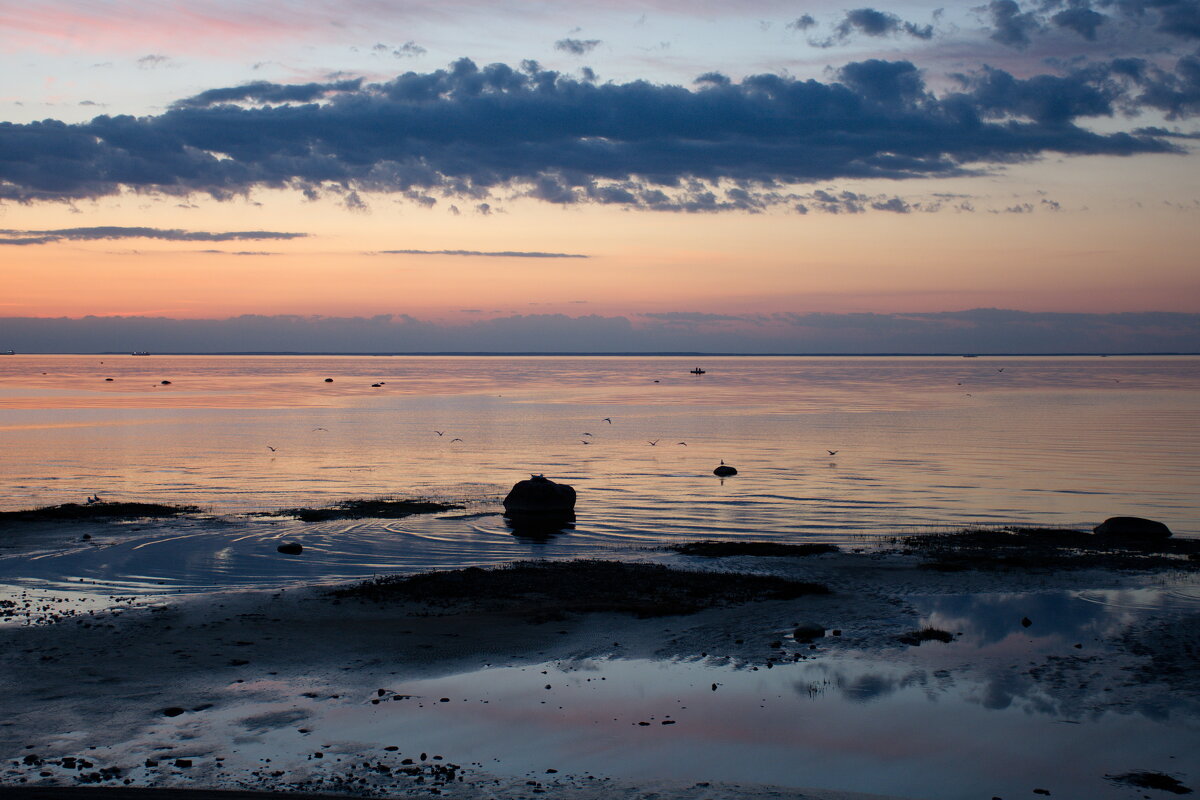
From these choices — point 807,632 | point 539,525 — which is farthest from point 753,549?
point 807,632

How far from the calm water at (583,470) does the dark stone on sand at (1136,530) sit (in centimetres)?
273

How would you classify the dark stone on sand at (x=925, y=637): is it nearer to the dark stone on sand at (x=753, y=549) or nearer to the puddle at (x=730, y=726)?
the puddle at (x=730, y=726)

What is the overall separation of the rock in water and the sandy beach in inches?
461

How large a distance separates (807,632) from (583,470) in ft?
118

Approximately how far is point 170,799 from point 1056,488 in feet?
150

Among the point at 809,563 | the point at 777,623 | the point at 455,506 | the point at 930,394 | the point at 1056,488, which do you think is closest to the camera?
the point at 777,623

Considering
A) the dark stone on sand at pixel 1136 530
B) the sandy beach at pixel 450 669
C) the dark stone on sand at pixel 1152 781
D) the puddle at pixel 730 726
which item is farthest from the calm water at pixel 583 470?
the dark stone on sand at pixel 1152 781

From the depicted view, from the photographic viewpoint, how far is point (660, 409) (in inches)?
4658

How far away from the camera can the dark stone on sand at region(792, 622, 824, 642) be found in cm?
2083

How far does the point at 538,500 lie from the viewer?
38.8 m

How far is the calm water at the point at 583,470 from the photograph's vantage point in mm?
33312

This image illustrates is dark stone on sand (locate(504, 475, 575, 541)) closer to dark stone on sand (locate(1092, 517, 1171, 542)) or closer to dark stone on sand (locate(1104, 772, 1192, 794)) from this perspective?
dark stone on sand (locate(1092, 517, 1171, 542))

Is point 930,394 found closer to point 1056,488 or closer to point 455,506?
point 1056,488

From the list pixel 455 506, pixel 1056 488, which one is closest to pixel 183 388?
pixel 455 506
